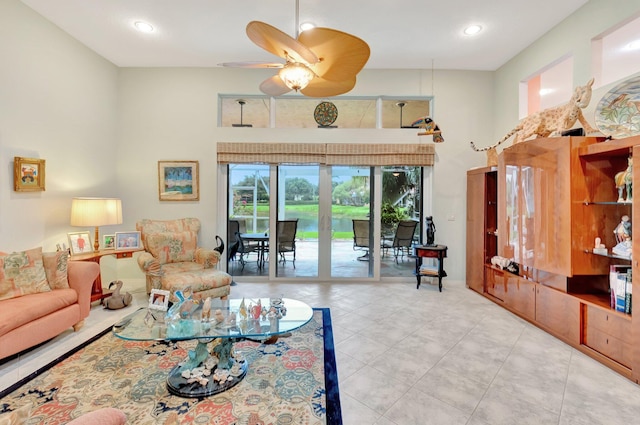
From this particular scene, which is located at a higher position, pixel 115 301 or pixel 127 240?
pixel 127 240

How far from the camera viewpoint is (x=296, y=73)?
198 centimetres

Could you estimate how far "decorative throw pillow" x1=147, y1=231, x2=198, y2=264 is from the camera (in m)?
3.97

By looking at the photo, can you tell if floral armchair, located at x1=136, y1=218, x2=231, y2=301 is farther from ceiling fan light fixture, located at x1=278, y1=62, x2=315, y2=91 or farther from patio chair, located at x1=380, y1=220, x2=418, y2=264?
patio chair, located at x1=380, y1=220, x2=418, y2=264

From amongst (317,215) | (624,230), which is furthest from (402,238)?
(624,230)

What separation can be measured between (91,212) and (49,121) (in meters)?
1.14

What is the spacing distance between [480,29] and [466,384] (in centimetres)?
382

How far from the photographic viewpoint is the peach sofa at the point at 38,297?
2352mm

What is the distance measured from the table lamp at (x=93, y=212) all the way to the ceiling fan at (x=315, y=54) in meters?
2.88

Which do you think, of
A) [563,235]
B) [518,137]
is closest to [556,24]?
[518,137]

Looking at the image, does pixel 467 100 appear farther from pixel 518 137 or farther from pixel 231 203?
pixel 231 203

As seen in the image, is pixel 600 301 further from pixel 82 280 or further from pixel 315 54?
Answer: pixel 82 280

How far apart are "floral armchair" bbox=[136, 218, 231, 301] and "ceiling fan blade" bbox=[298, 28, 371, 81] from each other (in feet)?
8.57

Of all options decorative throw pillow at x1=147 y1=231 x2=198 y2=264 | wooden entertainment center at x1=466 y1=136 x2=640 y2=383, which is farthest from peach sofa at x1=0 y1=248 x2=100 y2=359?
wooden entertainment center at x1=466 y1=136 x2=640 y2=383

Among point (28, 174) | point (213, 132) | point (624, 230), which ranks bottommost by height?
point (624, 230)
